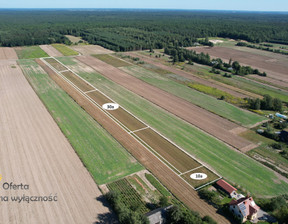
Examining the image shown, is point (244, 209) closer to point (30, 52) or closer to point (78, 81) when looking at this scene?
point (78, 81)

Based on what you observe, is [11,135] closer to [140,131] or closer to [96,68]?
[140,131]

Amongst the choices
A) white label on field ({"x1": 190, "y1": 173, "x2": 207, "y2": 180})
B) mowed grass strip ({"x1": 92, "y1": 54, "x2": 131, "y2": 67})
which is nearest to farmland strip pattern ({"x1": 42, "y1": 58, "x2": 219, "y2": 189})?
white label on field ({"x1": 190, "y1": 173, "x2": 207, "y2": 180})

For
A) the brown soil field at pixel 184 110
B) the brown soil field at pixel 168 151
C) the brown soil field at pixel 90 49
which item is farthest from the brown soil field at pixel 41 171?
the brown soil field at pixel 90 49

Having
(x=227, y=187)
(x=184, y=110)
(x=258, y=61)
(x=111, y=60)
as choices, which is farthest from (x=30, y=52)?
(x=227, y=187)

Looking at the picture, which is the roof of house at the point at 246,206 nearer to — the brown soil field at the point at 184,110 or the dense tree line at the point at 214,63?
the brown soil field at the point at 184,110

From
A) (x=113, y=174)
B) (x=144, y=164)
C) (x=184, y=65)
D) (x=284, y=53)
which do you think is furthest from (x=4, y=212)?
(x=284, y=53)
